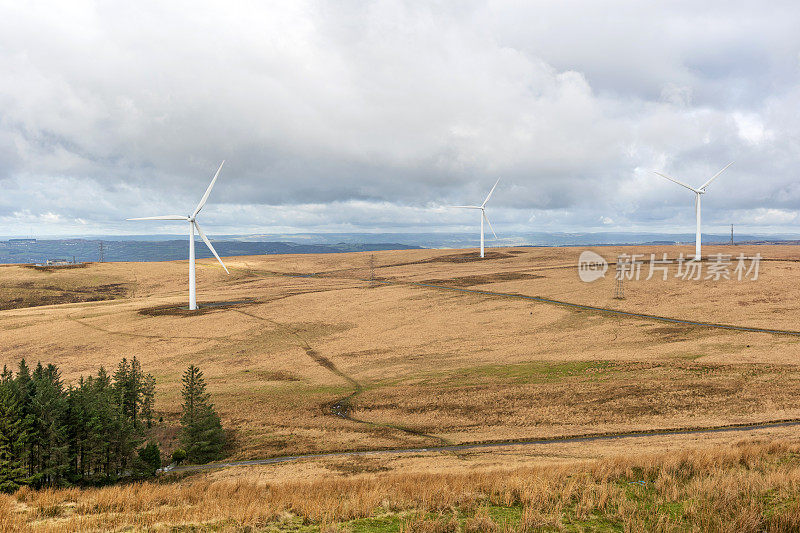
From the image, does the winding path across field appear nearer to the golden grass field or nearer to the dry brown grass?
the golden grass field

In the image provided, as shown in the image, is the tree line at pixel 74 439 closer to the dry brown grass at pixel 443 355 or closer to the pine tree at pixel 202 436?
the pine tree at pixel 202 436

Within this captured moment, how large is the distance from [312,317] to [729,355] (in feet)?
252

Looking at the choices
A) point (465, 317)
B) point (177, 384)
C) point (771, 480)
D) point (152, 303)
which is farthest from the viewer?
point (152, 303)

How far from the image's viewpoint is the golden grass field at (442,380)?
16609 millimetres

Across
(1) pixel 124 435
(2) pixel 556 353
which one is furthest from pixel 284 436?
(2) pixel 556 353

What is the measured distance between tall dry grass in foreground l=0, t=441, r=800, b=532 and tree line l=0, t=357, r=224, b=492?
1792 cm

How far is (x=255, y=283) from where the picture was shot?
158m

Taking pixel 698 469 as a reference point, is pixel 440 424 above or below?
below

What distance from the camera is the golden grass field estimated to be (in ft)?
54.5

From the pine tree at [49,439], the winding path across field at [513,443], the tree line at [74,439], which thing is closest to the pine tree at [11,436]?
the tree line at [74,439]

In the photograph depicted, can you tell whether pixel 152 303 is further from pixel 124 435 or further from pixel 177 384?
pixel 124 435

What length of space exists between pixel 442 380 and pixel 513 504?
47295mm

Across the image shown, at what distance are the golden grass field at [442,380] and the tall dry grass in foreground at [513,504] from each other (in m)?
0.13

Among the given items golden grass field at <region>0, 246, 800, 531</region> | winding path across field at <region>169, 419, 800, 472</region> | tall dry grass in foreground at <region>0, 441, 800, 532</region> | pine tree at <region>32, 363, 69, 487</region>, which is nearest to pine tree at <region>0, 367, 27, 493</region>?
pine tree at <region>32, 363, 69, 487</region>
